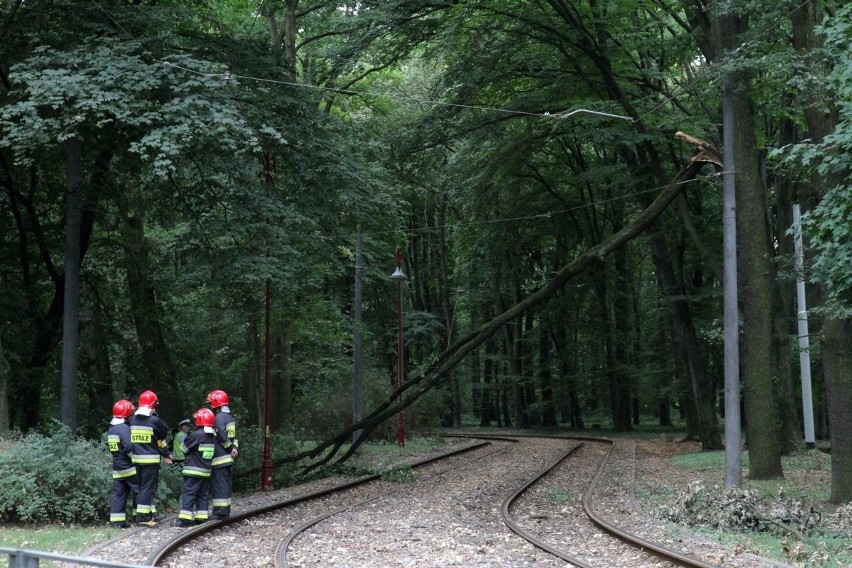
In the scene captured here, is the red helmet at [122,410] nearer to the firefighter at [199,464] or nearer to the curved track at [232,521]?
the firefighter at [199,464]

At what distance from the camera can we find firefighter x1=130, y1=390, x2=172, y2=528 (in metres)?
12.4

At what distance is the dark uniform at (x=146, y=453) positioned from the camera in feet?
40.6

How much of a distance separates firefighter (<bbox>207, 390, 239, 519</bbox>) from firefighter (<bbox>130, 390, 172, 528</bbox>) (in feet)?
2.51

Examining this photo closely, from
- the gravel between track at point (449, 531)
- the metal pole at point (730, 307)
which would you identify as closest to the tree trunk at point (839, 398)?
the metal pole at point (730, 307)

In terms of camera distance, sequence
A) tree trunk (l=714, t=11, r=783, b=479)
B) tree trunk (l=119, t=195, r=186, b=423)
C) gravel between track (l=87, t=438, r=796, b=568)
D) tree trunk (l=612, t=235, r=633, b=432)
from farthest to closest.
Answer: tree trunk (l=612, t=235, r=633, b=432) → tree trunk (l=119, t=195, r=186, b=423) → tree trunk (l=714, t=11, r=783, b=479) → gravel between track (l=87, t=438, r=796, b=568)

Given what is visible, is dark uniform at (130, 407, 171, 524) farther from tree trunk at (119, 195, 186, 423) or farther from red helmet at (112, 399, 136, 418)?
tree trunk at (119, 195, 186, 423)

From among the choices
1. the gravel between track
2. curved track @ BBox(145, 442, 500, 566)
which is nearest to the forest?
curved track @ BBox(145, 442, 500, 566)

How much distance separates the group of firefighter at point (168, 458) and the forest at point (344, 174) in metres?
2.74

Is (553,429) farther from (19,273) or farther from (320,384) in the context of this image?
(19,273)

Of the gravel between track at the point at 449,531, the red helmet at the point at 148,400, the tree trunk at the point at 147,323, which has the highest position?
the tree trunk at the point at 147,323

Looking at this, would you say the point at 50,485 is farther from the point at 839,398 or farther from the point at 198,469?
the point at 839,398

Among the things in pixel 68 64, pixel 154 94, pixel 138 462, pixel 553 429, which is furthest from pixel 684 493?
pixel 553 429

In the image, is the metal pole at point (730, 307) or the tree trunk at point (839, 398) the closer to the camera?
the tree trunk at point (839, 398)

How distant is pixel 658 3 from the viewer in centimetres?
2362
